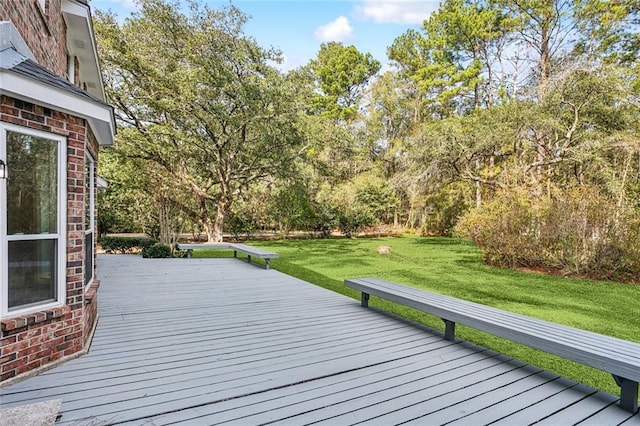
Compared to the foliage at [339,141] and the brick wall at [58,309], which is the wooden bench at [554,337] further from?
the foliage at [339,141]

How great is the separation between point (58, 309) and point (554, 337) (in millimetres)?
4136

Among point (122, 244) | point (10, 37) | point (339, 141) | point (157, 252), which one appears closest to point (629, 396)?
point (10, 37)

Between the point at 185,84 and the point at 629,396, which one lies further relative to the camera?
the point at 185,84

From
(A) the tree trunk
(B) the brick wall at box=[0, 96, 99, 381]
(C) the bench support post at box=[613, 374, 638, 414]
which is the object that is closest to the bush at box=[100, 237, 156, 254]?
(A) the tree trunk

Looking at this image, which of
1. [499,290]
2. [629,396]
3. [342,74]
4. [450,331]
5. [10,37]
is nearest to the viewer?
[629,396]

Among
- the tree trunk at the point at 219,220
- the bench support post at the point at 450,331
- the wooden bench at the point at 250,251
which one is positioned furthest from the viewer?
the tree trunk at the point at 219,220

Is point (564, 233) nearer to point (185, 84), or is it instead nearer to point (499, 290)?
point (499, 290)

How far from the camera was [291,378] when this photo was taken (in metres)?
2.79

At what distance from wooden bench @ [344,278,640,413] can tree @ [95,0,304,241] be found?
10350 mm

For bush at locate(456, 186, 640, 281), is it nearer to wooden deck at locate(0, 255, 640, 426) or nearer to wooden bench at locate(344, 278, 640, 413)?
wooden bench at locate(344, 278, 640, 413)

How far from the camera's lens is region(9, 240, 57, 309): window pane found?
2.59 metres

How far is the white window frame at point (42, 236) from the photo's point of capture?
2465 mm

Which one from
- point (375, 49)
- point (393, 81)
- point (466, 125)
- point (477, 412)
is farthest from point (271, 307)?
point (375, 49)

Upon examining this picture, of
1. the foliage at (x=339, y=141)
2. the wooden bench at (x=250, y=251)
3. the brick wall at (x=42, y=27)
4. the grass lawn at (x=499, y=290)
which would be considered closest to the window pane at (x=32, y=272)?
the brick wall at (x=42, y=27)
